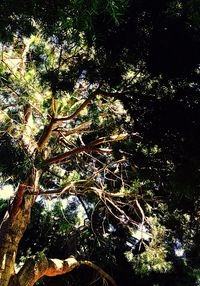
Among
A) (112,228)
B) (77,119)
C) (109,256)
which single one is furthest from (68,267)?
(77,119)

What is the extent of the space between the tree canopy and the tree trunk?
0.05 ft

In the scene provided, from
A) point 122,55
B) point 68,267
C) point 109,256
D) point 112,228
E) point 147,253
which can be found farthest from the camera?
point 112,228

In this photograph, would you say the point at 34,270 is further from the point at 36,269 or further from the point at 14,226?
the point at 14,226

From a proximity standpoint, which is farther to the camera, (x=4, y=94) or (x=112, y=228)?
(x=112, y=228)

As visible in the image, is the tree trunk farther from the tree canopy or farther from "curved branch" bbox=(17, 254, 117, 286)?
"curved branch" bbox=(17, 254, 117, 286)

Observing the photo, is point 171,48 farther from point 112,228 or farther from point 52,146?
point 112,228

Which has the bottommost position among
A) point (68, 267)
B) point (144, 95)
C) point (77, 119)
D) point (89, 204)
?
point (68, 267)

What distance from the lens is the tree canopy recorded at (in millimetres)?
2445

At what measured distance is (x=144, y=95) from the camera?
2.81 m

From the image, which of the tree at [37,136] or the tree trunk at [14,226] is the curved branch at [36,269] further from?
the tree trunk at [14,226]

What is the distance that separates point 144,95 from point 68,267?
3402 mm

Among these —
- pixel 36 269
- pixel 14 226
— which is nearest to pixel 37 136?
pixel 14 226

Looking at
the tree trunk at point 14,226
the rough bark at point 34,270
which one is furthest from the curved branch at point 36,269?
the tree trunk at point 14,226

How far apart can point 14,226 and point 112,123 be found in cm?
215
